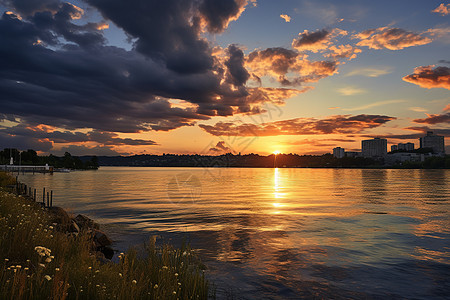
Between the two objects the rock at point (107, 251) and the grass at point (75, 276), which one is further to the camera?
the rock at point (107, 251)

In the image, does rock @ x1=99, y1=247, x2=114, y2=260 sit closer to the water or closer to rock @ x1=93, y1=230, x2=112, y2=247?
rock @ x1=93, y1=230, x2=112, y2=247

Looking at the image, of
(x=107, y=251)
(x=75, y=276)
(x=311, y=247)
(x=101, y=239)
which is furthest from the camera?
(x=311, y=247)

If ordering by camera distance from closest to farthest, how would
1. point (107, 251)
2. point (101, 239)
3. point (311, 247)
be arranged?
point (107, 251), point (101, 239), point (311, 247)

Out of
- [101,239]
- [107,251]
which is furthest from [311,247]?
[101,239]

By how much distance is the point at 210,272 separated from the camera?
16.7 metres

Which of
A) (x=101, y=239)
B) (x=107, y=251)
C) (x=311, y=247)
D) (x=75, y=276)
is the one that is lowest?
(x=311, y=247)

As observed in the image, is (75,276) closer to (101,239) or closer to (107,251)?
(107,251)

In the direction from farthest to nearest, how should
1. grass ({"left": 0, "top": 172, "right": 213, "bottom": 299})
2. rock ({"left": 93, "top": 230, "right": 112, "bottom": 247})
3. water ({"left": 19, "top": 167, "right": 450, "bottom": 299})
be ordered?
rock ({"left": 93, "top": 230, "right": 112, "bottom": 247}) → water ({"left": 19, "top": 167, "right": 450, "bottom": 299}) → grass ({"left": 0, "top": 172, "right": 213, "bottom": 299})

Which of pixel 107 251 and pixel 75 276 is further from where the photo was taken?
pixel 107 251

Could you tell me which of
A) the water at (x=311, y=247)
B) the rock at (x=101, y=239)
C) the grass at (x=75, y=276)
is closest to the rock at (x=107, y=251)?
the rock at (x=101, y=239)

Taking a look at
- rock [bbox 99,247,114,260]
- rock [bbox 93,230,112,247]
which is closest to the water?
rock [bbox 93,230,112,247]

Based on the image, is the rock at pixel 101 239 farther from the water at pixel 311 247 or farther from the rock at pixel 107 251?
the water at pixel 311 247

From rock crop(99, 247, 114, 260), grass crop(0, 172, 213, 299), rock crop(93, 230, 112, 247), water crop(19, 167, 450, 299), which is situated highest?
grass crop(0, 172, 213, 299)

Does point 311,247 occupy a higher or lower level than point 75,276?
lower
